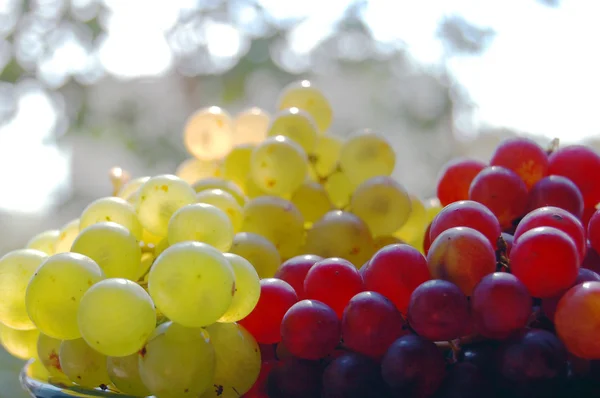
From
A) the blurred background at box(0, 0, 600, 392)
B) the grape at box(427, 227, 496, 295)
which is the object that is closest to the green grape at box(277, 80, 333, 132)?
the grape at box(427, 227, 496, 295)

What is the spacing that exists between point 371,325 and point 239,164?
0.36 m

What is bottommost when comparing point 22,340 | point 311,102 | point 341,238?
point 22,340

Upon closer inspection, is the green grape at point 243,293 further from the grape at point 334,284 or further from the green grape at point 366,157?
the green grape at point 366,157

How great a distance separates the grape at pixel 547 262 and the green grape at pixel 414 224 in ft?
0.89

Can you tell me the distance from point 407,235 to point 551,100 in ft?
5.30

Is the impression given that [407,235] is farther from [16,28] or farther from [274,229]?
[16,28]

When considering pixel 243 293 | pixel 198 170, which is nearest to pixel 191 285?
pixel 243 293

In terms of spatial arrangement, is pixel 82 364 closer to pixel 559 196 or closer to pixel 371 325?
pixel 371 325

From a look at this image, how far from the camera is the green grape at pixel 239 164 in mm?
732

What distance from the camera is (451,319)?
1.32 ft

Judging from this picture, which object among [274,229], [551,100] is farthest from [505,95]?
[274,229]

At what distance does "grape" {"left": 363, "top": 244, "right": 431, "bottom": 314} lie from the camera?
0.45 m

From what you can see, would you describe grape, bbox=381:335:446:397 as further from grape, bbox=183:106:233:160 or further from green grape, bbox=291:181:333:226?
grape, bbox=183:106:233:160

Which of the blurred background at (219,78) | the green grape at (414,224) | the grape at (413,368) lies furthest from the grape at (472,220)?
the blurred background at (219,78)
